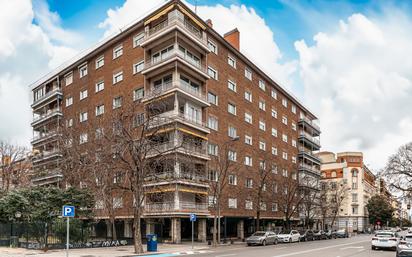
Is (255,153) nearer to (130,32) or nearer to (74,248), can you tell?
(130,32)

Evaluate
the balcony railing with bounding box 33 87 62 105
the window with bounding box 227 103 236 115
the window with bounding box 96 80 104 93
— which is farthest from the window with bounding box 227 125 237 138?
the balcony railing with bounding box 33 87 62 105

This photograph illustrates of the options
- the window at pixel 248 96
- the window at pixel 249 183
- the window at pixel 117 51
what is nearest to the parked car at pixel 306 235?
the window at pixel 249 183

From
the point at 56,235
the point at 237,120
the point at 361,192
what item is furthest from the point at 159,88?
the point at 361,192

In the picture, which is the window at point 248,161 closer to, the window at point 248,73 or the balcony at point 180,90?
the window at point 248,73

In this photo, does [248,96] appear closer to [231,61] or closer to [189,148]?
[231,61]

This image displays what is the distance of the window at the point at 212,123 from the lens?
145ft

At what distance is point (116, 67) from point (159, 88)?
869 centimetres

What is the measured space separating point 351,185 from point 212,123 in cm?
6652

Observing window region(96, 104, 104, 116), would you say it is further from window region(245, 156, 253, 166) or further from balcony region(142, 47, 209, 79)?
window region(245, 156, 253, 166)

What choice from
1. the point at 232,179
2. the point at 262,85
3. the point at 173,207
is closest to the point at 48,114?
the point at 232,179

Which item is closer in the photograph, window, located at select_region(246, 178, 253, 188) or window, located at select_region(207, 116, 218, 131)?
window, located at select_region(207, 116, 218, 131)

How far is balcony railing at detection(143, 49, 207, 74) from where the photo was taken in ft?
127

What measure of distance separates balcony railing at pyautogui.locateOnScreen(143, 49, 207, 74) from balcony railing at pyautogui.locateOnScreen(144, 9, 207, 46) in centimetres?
222

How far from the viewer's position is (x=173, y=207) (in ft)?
122
